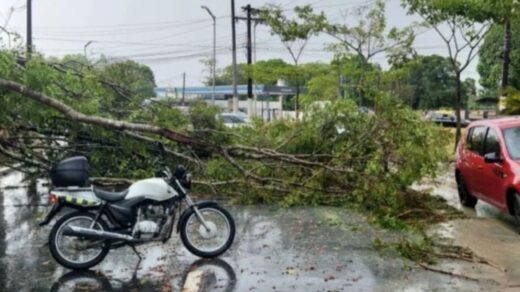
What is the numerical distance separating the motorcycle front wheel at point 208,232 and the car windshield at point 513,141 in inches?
171

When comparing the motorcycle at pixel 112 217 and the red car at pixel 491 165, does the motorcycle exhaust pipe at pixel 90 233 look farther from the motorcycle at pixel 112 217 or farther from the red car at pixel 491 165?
the red car at pixel 491 165

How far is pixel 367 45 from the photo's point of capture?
84.3ft

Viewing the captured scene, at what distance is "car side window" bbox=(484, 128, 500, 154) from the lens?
9.37 meters

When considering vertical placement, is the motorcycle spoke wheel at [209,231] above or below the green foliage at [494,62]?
below

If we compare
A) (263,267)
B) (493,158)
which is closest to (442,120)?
(493,158)

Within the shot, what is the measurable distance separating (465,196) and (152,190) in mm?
6232

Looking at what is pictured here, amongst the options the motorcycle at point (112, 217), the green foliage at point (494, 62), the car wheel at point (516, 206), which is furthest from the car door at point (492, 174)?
the green foliage at point (494, 62)

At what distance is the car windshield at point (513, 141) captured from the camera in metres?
8.88

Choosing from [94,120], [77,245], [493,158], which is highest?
[94,120]

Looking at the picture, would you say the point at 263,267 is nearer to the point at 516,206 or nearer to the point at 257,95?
the point at 516,206

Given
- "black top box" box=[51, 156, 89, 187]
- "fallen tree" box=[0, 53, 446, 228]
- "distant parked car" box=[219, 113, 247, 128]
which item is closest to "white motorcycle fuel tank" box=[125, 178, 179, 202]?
"black top box" box=[51, 156, 89, 187]

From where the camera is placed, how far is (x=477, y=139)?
10.3 m

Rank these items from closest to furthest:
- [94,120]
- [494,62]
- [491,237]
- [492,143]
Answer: [94,120] → [491,237] → [492,143] → [494,62]

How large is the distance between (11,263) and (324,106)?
22.2ft
